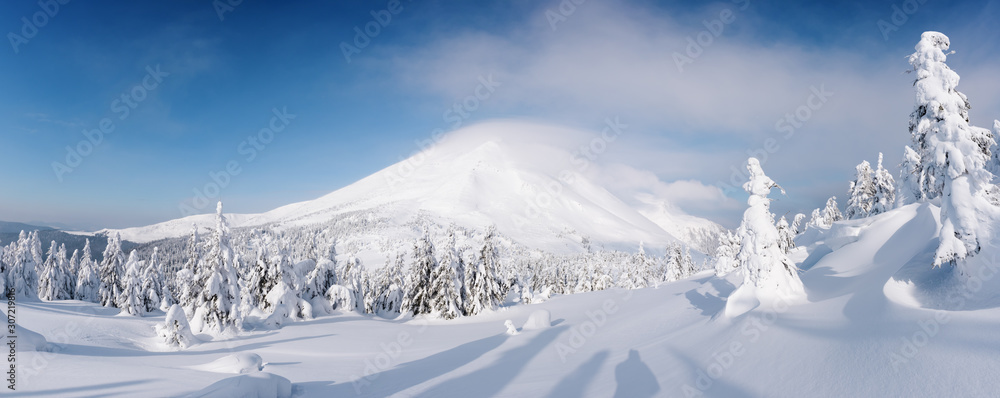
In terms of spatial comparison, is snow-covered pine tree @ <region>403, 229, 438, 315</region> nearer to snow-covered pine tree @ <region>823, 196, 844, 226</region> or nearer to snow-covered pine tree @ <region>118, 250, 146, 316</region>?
snow-covered pine tree @ <region>118, 250, 146, 316</region>

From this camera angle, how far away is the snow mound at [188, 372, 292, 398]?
28.0 feet

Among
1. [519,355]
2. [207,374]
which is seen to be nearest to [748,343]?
[519,355]

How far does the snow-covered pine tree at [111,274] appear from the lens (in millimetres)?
50625

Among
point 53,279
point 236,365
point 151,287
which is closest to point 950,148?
point 236,365

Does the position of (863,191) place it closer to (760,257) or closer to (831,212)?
(831,212)

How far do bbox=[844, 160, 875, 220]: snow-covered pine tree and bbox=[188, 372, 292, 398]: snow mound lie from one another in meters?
53.0

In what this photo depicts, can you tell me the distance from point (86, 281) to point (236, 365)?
64.7 metres

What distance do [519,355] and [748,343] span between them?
10.5 m

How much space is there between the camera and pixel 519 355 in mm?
18359

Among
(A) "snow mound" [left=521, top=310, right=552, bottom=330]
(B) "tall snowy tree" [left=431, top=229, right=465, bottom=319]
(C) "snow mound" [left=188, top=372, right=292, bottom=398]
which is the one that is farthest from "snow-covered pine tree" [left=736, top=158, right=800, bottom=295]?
(B) "tall snowy tree" [left=431, top=229, right=465, bottom=319]

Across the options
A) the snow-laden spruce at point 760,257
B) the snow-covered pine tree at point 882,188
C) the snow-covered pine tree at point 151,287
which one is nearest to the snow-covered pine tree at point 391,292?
the snow-covered pine tree at point 151,287

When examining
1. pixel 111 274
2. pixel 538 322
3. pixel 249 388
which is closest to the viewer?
pixel 249 388

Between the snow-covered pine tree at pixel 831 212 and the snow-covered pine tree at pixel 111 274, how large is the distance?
91.3 m

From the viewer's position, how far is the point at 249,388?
30.2 feet
